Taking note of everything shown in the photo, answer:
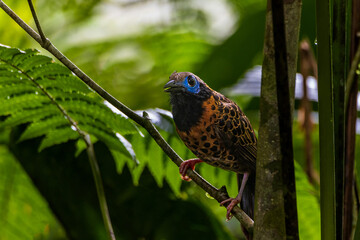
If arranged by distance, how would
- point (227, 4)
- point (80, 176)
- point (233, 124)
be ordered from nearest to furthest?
point (233, 124) → point (80, 176) → point (227, 4)

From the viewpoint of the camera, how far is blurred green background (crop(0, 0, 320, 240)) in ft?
5.82

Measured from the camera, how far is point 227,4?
10.8ft

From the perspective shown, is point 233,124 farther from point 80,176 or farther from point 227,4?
point 227,4

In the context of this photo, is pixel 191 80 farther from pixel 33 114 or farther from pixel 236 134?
pixel 33 114

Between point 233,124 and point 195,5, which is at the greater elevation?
point 195,5

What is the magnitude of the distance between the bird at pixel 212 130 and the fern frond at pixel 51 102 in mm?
141

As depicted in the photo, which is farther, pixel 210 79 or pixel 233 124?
pixel 210 79

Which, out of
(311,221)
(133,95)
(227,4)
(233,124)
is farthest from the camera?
(227,4)

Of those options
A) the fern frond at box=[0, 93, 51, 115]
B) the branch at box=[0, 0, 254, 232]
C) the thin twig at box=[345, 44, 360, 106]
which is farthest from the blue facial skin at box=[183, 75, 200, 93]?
the fern frond at box=[0, 93, 51, 115]

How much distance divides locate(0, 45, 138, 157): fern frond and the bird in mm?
141

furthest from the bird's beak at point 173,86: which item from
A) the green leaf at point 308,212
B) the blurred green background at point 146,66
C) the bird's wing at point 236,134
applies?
the green leaf at point 308,212

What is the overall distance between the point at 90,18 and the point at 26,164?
1.50m

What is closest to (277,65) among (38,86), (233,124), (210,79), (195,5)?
(233,124)

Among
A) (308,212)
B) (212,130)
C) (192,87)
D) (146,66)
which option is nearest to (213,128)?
(212,130)
